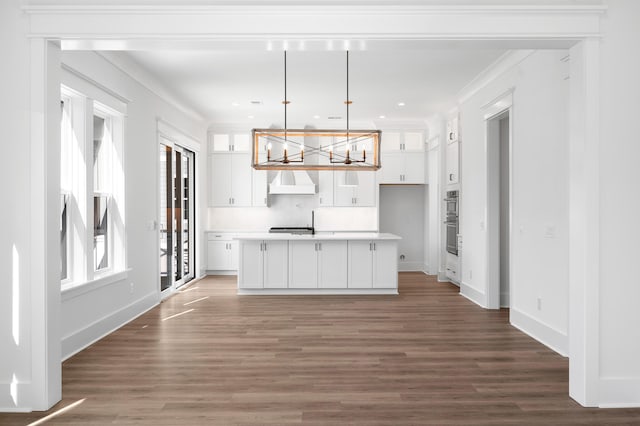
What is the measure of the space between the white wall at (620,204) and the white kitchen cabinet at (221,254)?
694 cm

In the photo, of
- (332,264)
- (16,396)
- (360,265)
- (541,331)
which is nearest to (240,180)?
(332,264)

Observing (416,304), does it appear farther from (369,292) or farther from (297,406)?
(297,406)

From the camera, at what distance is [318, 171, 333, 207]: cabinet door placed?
29.6 ft

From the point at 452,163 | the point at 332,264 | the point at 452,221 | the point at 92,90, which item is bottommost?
the point at 332,264

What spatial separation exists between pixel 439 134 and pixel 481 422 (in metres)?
6.07

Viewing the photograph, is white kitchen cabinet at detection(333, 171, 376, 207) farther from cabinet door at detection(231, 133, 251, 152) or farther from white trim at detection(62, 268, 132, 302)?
white trim at detection(62, 268, 132, 302)

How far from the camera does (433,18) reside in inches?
116

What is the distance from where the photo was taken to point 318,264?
677 centimetres

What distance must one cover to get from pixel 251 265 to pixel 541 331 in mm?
4017

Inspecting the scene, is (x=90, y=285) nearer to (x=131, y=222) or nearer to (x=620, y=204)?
(x=131, y=222)

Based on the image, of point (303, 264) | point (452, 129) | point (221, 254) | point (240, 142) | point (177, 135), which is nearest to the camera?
point (303, 264)

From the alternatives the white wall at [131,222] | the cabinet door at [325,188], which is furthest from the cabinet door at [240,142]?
the white wall at [131,222]

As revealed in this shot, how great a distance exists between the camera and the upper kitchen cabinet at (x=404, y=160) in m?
8.94

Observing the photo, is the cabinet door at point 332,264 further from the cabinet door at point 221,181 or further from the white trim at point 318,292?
the cabinet door at point 221,181
